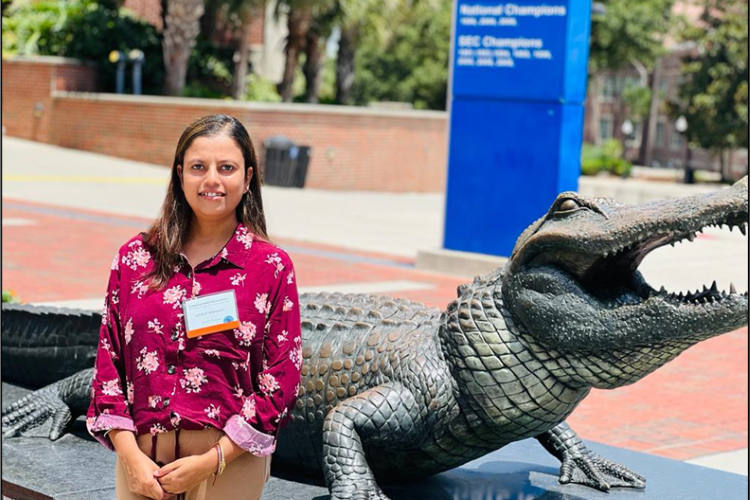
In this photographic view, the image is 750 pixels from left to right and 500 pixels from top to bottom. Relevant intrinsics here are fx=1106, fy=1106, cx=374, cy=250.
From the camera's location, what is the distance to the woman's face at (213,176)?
2955mm

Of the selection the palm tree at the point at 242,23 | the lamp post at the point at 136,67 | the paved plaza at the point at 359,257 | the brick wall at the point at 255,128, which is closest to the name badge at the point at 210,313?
the paved plaza at the point at 359,257

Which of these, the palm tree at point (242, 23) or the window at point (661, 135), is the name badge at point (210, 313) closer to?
the palm tree at point (242, 23)

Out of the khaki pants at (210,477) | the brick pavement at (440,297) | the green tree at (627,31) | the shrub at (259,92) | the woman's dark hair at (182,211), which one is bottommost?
the brick pavement at (440,297)

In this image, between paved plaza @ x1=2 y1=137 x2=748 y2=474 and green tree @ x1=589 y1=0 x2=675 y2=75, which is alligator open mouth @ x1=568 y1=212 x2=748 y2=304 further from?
green tree @ x1=589 y1=0 x2=675 y2=75

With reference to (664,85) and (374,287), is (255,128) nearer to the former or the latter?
(374,287)

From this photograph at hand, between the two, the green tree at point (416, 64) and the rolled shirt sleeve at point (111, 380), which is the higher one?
the green tree at point (416, 64)

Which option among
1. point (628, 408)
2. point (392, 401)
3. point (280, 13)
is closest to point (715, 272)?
point (628, 408)

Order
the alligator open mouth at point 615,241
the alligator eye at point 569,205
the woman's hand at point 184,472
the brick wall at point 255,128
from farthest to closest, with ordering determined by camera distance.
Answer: the brick wall at point 255,128, the alligator eye at point 569,205, the alligator open mouth at point 615,241, the woman's hand at point 184,472

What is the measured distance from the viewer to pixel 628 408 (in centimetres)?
738

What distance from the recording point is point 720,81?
143 feet

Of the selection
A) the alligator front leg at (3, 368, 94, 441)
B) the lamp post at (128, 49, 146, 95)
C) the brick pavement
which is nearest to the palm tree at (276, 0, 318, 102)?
the lamp post at (128, 49, 146, 95)

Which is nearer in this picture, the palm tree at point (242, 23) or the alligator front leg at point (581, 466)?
the alligator front leg at point (581, 466)

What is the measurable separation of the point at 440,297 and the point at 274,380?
8358 mm

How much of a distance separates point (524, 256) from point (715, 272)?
10.5 metres
